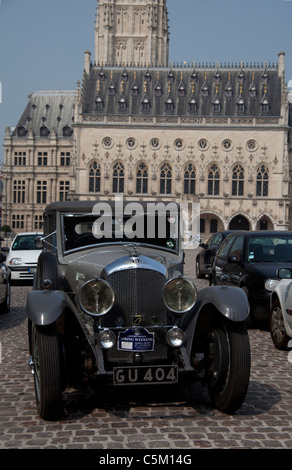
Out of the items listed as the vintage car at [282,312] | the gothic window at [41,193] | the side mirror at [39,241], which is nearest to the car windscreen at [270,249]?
the vintage car at [282,312]

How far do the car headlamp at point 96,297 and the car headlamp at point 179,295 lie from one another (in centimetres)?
51

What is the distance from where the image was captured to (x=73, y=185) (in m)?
53.9

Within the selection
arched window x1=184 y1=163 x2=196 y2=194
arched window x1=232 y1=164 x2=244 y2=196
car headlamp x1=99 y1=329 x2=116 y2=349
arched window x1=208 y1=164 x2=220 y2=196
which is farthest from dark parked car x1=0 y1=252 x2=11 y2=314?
arched window x1=232 y1=164 x2=244 y2=196

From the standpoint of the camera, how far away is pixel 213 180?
176 feet

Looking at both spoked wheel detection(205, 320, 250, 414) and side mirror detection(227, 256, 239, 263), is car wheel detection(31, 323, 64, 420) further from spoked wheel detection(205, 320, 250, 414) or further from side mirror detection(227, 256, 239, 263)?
side mirror detection(227, 256, 239, 263)

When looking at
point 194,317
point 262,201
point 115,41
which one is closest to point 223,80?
point 262,201

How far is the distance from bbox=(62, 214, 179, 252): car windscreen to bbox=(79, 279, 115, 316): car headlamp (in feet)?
4.38

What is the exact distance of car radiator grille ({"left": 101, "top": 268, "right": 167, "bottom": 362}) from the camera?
5094mm

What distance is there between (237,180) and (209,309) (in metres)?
49.4

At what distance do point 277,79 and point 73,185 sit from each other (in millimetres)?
22794

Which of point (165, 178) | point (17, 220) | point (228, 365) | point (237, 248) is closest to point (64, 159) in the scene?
point (17, 220)

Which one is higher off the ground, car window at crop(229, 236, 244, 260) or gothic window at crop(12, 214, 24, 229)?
car window at crop(229, 236, 244, 260)

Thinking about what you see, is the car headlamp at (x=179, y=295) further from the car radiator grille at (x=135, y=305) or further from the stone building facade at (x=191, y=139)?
the stone building facade at (x=191, y=139)

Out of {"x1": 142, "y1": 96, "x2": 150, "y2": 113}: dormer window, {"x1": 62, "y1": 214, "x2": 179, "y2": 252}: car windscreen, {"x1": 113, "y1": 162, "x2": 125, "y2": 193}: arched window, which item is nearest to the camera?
{"x1": 62, "y1": 214, "x2": 179, "y2": 252}: car windscreen
